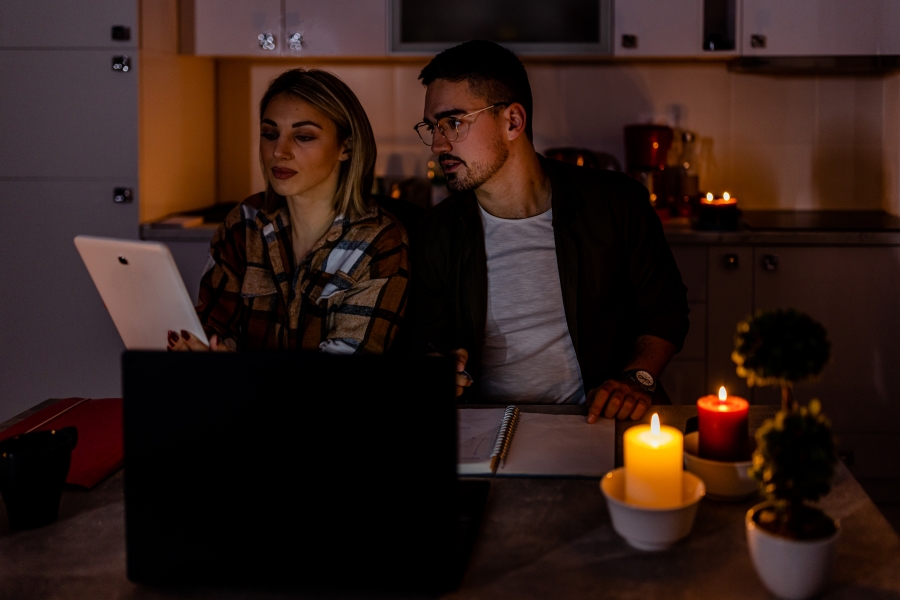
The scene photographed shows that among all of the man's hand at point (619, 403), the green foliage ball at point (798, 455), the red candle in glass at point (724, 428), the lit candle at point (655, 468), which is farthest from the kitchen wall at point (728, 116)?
the green foliage ball at point (798, 455)

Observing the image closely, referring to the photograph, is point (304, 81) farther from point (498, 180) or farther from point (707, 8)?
point (707, 8)

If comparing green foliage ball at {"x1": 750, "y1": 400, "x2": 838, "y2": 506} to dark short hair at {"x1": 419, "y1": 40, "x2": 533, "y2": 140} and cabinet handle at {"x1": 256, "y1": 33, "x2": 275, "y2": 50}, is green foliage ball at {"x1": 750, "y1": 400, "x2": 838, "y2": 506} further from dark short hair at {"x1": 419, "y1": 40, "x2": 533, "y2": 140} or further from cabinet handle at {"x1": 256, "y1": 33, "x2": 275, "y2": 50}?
cabinet handle at {"x1": 256, "y1": 33, "x2": 275, "y2": 50}

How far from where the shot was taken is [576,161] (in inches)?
123

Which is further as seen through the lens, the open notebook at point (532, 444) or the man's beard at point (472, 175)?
the man's beard at point (472, 175)

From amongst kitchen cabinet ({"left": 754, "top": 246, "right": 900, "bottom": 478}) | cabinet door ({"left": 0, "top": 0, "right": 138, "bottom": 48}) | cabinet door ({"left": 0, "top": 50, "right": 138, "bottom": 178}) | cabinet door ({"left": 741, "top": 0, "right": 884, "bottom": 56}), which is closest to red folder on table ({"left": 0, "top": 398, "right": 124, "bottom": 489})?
cabinet door ({"left": 0, "top": 50, "right": 138, "bottom": 178})

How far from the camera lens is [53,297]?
2973mm

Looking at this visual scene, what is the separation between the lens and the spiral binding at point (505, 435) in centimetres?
121

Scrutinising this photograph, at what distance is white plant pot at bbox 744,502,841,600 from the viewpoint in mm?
843

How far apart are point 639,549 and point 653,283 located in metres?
1.02

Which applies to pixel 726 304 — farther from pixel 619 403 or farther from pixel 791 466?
pixel 791 466

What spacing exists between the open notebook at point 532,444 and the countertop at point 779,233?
1584 mm

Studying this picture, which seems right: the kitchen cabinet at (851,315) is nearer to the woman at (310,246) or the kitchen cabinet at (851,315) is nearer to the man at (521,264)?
the man at (521,264)

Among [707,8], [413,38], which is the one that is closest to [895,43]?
[707,8]

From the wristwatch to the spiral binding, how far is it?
35 cm
